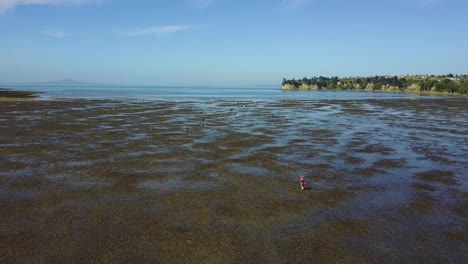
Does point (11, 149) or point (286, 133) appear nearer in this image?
point (11, 149)

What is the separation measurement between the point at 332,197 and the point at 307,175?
3.45 meters

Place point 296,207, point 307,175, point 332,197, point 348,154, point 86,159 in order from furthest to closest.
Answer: point 348,154
point 86,159
point 307,175
point 332,197
point 296,207

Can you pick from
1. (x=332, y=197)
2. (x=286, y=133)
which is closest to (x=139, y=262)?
(x=332, y=197)

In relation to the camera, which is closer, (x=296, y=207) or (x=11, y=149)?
(x=296, y=207)

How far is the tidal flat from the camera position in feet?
31.7

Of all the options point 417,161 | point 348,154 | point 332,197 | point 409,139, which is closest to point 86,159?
point 332,197

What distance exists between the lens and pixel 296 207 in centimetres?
1303

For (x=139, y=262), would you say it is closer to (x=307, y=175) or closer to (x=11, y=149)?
(x=307, y=175)

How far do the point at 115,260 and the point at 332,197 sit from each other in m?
8.55

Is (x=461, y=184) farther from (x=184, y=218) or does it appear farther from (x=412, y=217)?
(x=184, y=218)

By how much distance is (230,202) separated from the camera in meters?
13.5

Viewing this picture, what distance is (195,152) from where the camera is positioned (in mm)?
22875

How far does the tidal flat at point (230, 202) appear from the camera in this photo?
9.66 m

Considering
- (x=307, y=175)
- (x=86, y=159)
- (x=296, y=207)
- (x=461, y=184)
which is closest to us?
(x=296, y=207)
